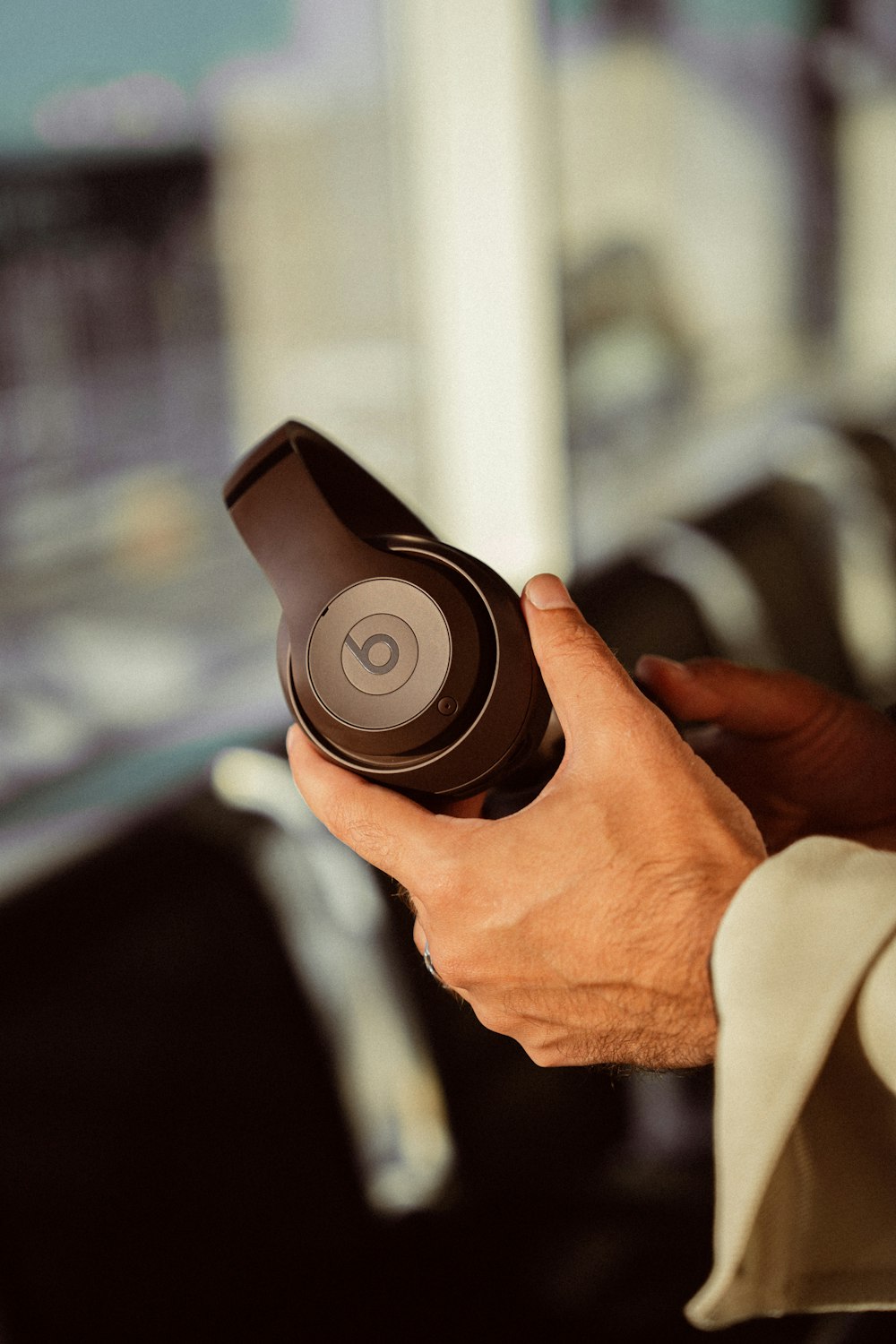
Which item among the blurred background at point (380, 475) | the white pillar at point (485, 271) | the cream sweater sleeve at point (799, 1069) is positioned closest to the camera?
the cream sweater sleeve at point (799, 1069)

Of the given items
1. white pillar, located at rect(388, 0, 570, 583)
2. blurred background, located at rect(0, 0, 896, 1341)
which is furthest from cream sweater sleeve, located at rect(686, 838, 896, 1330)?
white pillar, located at rect(388, 0, 570, 583)

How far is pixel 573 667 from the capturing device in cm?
54

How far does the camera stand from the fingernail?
0.56 metres

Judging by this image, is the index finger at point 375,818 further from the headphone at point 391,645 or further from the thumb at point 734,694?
the thumb at point 734,694

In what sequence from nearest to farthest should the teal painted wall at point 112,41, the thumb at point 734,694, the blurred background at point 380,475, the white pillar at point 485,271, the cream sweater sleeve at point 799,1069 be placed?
the cream sweater sleeve at point 799,1069, the thumb at point 734,694, the blurred background at point 380,475, the teal painted wall at point 112,41, the white pillar at point 485,271

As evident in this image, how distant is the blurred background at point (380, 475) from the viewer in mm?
968

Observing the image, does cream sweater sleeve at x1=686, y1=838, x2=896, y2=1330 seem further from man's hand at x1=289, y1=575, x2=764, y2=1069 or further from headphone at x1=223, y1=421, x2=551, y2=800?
headphone at x1=223, y1=421, x2=551, y2=800

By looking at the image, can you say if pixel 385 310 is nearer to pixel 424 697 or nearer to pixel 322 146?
pixel 322 146

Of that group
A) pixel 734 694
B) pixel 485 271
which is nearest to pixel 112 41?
pixel 485 271

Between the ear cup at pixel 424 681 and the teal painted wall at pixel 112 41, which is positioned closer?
the ear cup at pixel 424 681

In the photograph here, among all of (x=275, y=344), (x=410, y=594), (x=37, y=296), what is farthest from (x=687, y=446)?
(x=410, y=594)

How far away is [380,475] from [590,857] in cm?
190

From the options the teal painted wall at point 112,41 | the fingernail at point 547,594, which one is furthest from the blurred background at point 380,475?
the fingernail at point 547,594

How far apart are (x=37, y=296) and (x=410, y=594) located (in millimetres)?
1428
